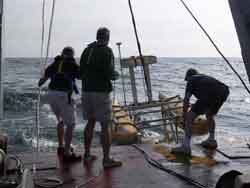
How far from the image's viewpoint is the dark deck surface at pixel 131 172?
5.69 m

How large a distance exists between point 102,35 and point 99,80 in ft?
1.93

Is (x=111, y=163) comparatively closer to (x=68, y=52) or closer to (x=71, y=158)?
(x=71, y=158)

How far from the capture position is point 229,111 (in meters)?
25.4

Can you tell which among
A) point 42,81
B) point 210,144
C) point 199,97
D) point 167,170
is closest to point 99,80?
point 42,81

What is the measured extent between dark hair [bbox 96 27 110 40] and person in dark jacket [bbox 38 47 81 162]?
650mm

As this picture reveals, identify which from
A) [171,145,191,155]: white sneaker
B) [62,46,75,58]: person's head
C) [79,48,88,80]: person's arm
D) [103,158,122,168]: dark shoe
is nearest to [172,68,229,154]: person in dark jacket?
[171,145,191,155]: white sneaker

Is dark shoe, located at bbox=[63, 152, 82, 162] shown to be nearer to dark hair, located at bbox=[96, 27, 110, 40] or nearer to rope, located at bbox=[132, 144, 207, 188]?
rope, located at bbox=[132, 144, 207, 188]

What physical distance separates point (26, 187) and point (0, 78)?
3.42 ft

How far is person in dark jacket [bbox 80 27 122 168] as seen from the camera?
20.3 feet

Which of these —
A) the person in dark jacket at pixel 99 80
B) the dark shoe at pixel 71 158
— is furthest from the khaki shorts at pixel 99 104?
the dark shoe at pixel 71 158

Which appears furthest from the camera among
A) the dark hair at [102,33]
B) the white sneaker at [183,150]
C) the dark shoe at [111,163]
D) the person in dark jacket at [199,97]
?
the person in dark jacket at [199,97]

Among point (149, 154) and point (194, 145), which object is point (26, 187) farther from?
point (194, 145)

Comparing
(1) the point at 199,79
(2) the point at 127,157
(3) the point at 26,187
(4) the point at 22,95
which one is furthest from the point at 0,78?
(4) the point at 22,95

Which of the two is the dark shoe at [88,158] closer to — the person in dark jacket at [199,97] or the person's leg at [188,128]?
the person in dark jacket at [199,97]
